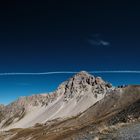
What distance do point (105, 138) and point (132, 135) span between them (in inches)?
120

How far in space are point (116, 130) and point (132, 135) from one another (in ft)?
19.0

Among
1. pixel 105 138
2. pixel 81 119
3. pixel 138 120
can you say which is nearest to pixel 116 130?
pixel 105 138

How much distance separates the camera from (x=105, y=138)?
3241 centimetres

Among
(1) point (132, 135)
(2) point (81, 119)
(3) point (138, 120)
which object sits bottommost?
(1) point (132, 135)

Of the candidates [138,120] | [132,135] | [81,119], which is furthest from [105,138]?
[81,119]

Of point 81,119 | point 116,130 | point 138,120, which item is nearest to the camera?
point 116,130

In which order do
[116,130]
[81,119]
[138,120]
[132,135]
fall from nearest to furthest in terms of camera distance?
[132,135], [116,130], [138,120], [81,119]

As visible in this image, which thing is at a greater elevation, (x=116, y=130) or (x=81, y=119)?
(x=81, y=119)

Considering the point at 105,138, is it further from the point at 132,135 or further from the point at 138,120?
the point at 138,120

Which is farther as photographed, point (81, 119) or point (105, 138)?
point (81, 119)

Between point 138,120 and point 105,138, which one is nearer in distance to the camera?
point 105,138

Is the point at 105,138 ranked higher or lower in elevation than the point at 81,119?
lower

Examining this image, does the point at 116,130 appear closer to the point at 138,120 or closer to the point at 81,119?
the point at 138,120

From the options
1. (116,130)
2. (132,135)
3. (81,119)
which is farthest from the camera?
(81,119)
